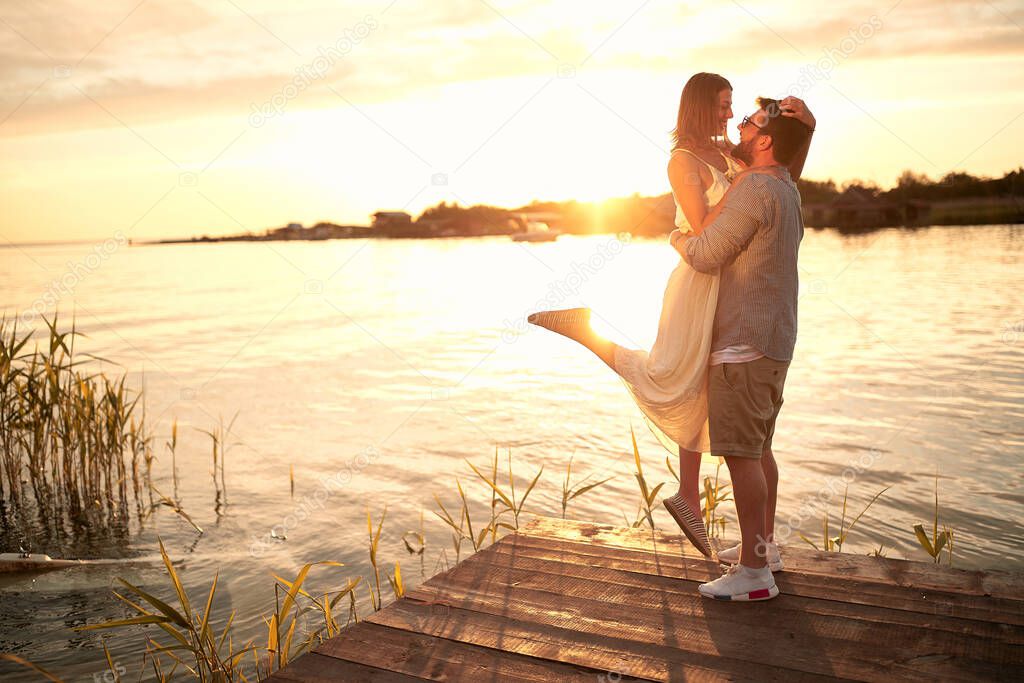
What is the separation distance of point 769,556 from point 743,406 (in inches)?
27.9

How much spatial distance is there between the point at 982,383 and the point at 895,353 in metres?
2.71

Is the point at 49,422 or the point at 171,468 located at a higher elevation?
the point at 49,422

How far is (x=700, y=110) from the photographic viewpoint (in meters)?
3.06

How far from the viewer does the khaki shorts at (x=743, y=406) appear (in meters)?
2.96

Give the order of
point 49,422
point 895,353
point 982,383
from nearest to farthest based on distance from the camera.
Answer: point 49,422 → point 982,383 → point 895,353

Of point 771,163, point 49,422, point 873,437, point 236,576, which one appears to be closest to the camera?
point 771,163

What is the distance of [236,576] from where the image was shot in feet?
19.1

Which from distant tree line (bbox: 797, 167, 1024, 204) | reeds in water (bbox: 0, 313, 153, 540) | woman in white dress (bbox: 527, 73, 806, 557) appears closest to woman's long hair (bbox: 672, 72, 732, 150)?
woman in white dress (bbox: 527, 73, 806, 557)

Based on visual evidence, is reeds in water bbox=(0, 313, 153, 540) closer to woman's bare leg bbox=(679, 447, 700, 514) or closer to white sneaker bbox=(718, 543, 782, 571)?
woman's bare leg bbox=(679, 447, 700, 514)

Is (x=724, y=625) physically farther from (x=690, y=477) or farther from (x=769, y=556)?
(x=690, y=477)

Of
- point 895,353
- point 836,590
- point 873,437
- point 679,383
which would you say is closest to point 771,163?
point 679,383

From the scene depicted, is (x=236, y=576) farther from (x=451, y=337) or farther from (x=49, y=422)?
(x=451, y=337)

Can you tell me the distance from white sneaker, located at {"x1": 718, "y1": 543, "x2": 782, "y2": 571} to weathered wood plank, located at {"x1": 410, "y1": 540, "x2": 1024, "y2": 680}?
0.27m

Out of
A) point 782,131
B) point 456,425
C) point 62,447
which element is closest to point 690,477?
point 782,131
